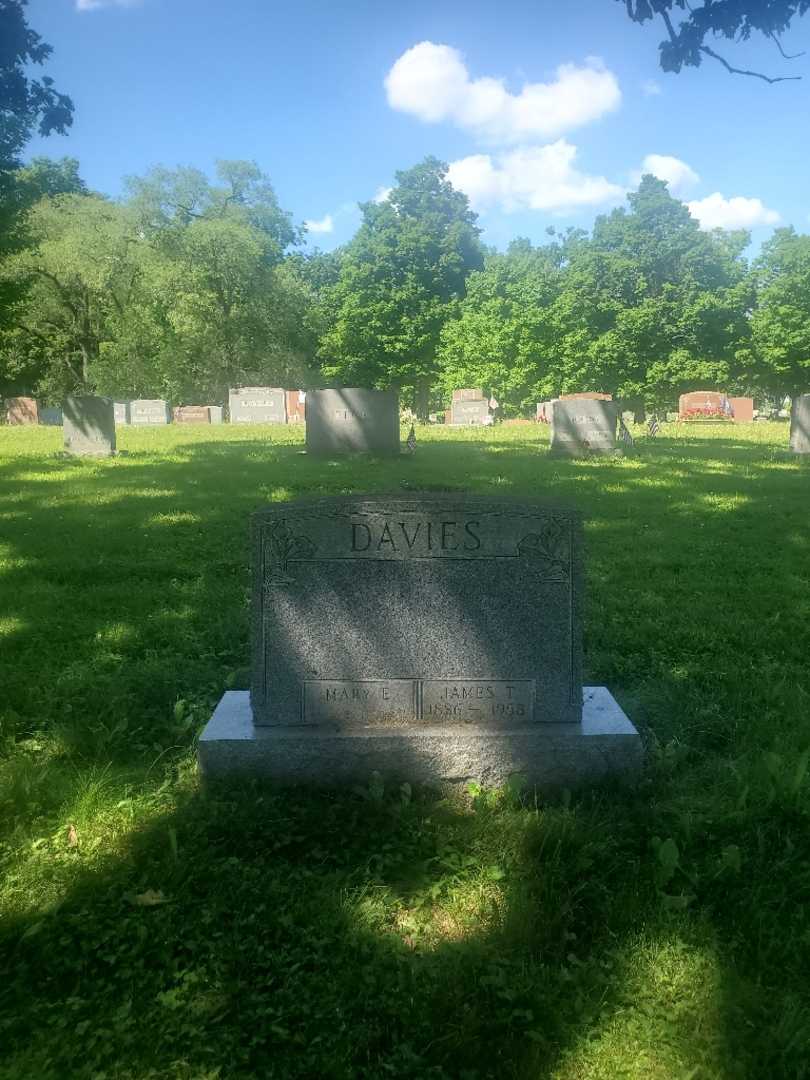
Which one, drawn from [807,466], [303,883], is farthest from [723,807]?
[807,466]

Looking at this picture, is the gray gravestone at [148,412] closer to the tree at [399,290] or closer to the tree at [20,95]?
the tree at [399,290]

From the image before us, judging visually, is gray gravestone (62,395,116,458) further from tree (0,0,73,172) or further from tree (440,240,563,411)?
tree (440,240,563,411)

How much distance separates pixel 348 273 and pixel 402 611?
53210mm

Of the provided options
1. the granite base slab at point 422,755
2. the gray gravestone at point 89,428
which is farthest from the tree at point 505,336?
the granite base slab at point 422,755

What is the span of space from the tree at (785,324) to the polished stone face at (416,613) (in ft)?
162

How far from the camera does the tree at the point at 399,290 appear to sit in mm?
51250

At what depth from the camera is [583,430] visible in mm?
17109

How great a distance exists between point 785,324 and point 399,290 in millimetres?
24040

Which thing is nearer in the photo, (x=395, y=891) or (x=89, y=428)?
(x=395, y=891)

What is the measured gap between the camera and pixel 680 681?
4395 mm

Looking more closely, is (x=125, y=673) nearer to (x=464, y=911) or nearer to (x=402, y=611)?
(x=402, y=611)

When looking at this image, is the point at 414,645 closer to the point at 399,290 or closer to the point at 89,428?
the point at 89,428

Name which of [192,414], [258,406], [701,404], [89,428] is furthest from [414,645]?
[701,404]

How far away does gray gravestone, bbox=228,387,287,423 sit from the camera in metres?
41.3
